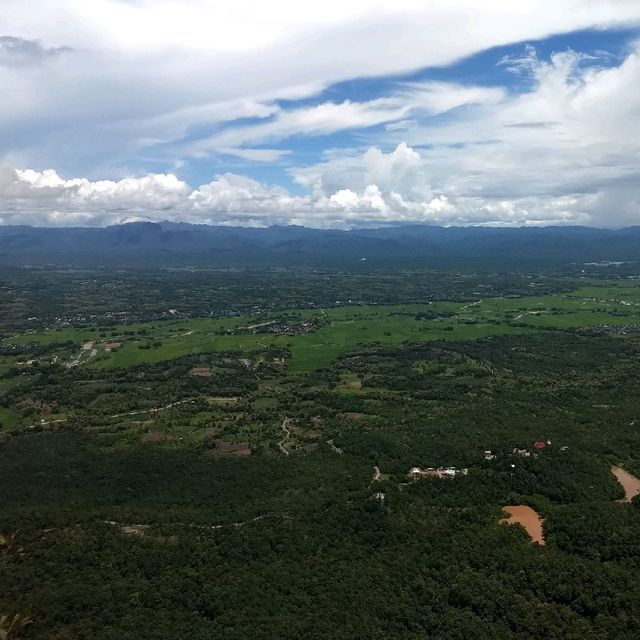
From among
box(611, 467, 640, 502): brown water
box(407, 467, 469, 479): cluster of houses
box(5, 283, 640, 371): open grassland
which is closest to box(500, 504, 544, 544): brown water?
box(407, 467, 469, 479): cluster of houses

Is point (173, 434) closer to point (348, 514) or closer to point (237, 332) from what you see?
point (348, 514)

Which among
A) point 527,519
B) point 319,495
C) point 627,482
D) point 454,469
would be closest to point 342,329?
point 454,469

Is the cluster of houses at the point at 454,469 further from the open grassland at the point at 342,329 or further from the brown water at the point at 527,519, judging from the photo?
the open grassland at the point at 342,329

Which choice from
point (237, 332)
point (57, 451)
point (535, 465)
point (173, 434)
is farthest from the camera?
point (237, 332)

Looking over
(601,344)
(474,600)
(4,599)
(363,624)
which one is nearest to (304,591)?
(363,624)

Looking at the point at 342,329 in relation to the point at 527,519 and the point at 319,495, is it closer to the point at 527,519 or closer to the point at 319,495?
the point at 319,495

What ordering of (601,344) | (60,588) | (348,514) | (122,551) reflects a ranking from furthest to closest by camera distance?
(601,344)
(348,514)
(122,551)
(60,588)

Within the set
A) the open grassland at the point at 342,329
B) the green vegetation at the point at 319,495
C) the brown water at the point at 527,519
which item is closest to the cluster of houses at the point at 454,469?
the green vegetation at the point at 319,495
